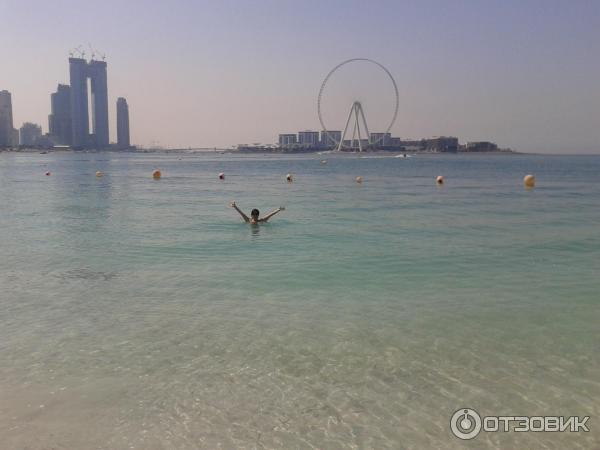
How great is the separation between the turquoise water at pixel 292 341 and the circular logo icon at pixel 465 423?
9cm

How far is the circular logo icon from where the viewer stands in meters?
5.42

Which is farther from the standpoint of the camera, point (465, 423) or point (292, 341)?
point (292, 341)

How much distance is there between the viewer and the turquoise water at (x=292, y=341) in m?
5.51

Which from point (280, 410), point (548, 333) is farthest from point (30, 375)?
point (548, 333)

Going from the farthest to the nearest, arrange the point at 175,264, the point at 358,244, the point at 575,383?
the point at 358,244 < the point at 175,264 < the point at 575,383

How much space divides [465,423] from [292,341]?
2.89m

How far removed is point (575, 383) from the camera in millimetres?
6441

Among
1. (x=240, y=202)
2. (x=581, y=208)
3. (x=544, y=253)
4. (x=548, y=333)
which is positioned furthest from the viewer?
(x=240, y=202)

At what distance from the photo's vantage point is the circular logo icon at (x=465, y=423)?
5.42 metres

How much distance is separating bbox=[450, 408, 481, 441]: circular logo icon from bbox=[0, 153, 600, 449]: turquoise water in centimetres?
9

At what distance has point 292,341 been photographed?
7.80m

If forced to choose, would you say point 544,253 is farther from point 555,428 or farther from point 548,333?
point 555,428

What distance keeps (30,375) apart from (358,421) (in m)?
4.05

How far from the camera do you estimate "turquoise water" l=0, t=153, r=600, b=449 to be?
5508mm
